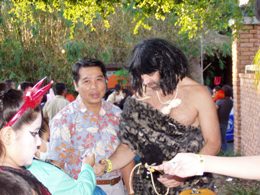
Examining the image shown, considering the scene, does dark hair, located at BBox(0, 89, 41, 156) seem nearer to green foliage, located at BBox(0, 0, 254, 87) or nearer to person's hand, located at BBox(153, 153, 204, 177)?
person's hand, located at BBox(153, 153, 204, 177)

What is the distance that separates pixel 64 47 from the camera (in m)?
19.6

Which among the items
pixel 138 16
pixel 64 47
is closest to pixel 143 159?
pixel 138 16

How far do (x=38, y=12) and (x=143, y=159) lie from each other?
55.7 feet

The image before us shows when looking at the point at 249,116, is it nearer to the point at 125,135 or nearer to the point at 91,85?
the point at 91,85

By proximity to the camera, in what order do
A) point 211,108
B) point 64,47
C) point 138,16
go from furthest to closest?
point 64,47, point 138,16, point 211,108

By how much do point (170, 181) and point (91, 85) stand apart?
126 cm

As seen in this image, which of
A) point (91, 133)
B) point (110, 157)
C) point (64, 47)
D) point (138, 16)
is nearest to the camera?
point (110, 157)

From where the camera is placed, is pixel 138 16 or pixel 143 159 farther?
pixel 138 16

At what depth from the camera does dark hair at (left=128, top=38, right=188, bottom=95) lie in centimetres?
371

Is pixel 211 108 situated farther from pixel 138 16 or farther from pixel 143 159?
pixel 138 16

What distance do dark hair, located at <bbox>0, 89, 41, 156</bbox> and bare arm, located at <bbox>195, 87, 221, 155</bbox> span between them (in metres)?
1.20

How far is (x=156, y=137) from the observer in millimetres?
3703

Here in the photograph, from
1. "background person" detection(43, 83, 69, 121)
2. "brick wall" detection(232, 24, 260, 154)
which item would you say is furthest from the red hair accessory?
"brick wall" detection(232, 24, 260, 154)

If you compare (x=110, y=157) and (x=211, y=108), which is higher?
(x=211, y=108)
